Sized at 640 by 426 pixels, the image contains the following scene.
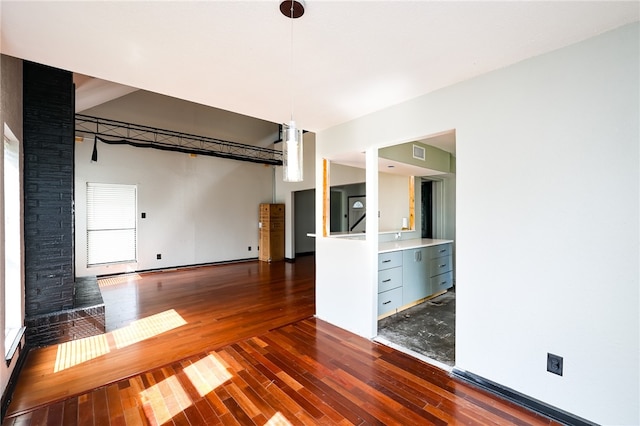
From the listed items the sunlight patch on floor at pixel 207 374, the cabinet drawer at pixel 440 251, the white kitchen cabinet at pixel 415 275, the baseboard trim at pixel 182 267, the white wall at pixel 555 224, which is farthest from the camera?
the baseboard trim at pixel 182 267

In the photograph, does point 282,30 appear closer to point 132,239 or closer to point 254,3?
point 254,3

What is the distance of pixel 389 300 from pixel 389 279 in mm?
272

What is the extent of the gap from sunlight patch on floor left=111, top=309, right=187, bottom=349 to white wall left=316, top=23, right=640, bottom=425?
10.5 ft

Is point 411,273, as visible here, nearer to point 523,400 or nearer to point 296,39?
point 523,400

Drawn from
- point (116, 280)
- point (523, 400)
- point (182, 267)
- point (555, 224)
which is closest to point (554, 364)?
point (523, 400)

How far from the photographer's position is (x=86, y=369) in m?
2.40

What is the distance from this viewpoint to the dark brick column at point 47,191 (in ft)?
9.06

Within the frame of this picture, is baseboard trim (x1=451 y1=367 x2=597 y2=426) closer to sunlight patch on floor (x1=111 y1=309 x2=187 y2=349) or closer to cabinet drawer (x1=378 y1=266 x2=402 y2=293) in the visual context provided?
cabinet drawer (x1=378 y1=266 x2=402 y2=293)

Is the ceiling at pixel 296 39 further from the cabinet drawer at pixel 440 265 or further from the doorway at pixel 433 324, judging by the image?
the cabinet drawer at pixel 440 265

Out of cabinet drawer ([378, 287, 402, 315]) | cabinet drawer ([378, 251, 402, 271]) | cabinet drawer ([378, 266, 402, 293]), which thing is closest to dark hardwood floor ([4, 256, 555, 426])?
cabinet drawer ([378, 287, 402, 315])

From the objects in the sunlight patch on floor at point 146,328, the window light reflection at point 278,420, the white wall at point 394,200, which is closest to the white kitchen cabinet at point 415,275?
the white wall at point 394,200

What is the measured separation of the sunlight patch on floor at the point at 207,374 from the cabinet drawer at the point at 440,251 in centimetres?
323

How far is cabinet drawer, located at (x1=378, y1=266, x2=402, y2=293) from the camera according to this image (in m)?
3.38

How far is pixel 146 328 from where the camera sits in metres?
3.31
